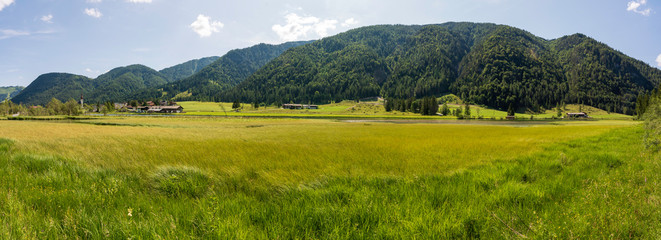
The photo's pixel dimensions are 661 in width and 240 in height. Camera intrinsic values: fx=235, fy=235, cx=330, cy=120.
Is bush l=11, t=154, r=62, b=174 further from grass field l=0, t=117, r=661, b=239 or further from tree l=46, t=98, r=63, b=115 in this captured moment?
tree l=46, t=98, r=63, b=115

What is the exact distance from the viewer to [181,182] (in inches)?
208

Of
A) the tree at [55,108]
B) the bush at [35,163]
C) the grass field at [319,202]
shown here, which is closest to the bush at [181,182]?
the grass field at [319,202]

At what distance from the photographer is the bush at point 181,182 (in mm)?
5098

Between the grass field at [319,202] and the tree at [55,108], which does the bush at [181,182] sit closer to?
the grass field at [319,202]

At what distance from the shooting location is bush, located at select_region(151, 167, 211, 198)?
5.10m

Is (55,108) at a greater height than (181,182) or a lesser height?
greater

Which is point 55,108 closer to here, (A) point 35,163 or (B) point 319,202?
(A) point 35,163

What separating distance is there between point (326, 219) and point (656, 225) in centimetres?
458

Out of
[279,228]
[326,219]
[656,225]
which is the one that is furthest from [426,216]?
[656,225]

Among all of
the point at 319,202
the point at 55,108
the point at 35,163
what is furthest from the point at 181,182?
the point at 55,108

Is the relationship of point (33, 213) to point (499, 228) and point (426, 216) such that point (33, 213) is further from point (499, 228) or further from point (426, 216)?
point (499, 228)

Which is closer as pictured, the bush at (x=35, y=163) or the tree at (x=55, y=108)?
the bush at (x=35, y=163)

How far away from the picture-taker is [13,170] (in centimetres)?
640

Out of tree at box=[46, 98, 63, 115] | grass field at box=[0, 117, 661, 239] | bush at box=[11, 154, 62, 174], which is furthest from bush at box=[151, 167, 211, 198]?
tree at box=[46, 98, 63, 115]
